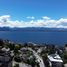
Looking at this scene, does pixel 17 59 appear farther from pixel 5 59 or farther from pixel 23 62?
pixel 5 59

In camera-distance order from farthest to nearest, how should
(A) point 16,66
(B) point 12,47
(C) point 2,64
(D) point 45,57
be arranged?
(B) point 12,47, (D) point 45,57, (A) point 16,66, (C) point 2,64

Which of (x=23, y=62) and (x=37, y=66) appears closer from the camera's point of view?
(x=37, y=66)

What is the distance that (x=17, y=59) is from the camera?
101 feet

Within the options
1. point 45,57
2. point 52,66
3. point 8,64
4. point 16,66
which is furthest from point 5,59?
point 45,57

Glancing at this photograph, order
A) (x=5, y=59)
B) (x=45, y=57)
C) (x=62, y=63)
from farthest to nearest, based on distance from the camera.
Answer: (x=45, y=57) → (x=62, y=63) → (x=5, y=59)

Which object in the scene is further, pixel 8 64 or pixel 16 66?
pixel 16 66

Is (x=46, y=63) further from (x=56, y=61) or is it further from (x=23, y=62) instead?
(x=23, y=62)

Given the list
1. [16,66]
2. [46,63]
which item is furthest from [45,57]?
[16,66]

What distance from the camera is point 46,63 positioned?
99.2ft

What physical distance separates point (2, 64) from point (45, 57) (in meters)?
13.2

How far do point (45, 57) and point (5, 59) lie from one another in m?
11.6

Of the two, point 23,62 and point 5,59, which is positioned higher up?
point 5,59

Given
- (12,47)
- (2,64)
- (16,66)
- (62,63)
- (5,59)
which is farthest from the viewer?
(12,47)

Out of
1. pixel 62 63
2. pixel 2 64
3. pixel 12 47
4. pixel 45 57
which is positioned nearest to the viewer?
pixel 2 64
